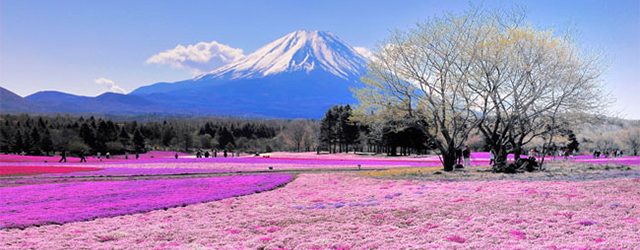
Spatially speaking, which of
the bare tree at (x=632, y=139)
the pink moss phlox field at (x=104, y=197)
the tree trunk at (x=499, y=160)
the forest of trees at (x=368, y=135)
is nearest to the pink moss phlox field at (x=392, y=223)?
the pink moss phlox field at (x=104, y=197)

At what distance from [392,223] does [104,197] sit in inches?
589

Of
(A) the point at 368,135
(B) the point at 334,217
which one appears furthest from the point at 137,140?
(B) the point at 334,217

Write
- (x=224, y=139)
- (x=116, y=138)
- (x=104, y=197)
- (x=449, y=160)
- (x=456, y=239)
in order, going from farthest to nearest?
(x=224, y=139)
(x=116, y=138)
(x=449, y=160)
(x=104, y=197)
(x=456, y=239)

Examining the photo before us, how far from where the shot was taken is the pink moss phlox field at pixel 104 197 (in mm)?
15562

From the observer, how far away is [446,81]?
31359 mm

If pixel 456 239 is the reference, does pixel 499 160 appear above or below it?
above

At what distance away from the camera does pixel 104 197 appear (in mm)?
20422

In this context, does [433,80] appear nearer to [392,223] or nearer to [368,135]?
[392,223]

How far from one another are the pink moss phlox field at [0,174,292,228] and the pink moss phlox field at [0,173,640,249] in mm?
1259

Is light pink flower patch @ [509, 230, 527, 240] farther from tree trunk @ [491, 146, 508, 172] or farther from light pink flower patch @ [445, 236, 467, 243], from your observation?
tree trunk @ [491, 146, 508, 172]

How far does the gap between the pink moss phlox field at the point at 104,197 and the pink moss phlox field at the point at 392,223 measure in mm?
1259

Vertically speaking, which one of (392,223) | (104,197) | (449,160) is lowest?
(104,197)

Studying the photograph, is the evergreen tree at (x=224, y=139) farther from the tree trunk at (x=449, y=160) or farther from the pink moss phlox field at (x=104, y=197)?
the pink moss phlox field at (x=104, y=197)

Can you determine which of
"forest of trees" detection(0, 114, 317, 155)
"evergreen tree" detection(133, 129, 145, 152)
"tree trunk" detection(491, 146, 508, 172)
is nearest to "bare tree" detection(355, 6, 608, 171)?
"tree trunk" detection(491, 146, 508, 172)
